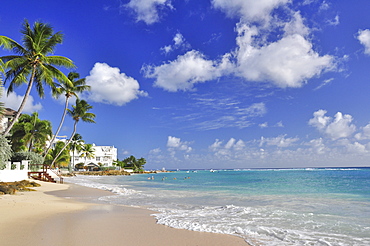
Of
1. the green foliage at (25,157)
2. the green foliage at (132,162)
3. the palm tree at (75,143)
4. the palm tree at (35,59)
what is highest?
the palm tree at (35,59)

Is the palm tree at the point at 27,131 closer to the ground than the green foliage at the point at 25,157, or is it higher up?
higher up

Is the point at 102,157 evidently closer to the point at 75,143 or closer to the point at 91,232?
the point at 75,143

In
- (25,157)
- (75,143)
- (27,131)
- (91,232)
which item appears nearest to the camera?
(91,232)

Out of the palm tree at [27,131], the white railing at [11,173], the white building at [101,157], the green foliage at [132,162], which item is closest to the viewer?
the white railing at [11,173]

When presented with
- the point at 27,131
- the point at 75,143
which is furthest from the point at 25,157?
the point at 75,143

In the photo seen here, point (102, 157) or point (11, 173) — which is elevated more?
point (102, 157)

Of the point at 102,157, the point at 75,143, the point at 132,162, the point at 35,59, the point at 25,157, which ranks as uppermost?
the point at 35,59

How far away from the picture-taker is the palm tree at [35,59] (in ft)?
61.2

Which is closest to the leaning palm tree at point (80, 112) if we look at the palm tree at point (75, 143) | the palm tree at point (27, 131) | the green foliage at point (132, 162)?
the palm tree at point (27, 131)

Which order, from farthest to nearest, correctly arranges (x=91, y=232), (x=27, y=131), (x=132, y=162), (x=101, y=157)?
1. (x=132, y=162)
2. (x=101, y=157)
3. (x=27, y=131)
4. (x=91, y=232)

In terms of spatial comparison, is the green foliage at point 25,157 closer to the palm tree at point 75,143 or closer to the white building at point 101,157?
the palm tree at point 75,143

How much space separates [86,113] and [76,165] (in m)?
44.1

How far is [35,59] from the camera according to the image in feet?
61.7

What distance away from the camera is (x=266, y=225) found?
26.1ft
